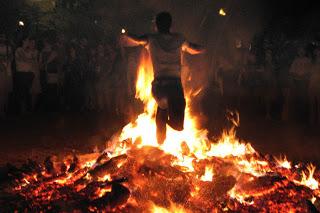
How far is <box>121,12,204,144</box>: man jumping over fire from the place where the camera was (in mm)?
6582

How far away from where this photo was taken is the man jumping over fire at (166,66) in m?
6.58

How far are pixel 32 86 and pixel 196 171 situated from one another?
27.5ft

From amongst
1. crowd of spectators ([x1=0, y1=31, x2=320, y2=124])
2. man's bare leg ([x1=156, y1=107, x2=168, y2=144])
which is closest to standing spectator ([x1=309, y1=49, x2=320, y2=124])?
crowd of spectators ([x1=0, y1=31, x2=320, y2=124])

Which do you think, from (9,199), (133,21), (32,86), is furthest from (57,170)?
(133,21)

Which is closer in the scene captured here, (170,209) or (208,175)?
(170,209)

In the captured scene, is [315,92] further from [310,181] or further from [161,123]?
[161,123]

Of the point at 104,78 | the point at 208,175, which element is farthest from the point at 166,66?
the point at 104,78

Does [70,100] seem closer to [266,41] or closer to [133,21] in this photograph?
[133,21]

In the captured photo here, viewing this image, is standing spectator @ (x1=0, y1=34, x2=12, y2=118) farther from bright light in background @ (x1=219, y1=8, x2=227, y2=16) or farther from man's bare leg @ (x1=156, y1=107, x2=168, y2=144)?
man's bare leg @ (x1=156, y1=107, x2=168, y2=144)

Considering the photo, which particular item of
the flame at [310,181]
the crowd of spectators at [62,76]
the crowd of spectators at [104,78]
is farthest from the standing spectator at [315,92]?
the crowd of spectators at [62,76]

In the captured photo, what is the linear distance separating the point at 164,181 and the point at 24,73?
333 inches

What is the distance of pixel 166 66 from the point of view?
21.9 ft

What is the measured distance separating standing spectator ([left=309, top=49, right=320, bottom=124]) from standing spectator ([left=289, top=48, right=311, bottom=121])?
0.19 m

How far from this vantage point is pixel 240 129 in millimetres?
11062
